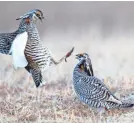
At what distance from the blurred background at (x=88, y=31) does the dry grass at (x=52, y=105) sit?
73cm

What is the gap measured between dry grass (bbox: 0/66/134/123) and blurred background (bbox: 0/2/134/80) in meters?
0.73

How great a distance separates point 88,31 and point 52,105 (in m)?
5.45

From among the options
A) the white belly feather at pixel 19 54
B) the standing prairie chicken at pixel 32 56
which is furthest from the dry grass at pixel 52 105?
the white belly feather at pixel 19 54

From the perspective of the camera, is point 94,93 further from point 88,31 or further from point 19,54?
point 88,31

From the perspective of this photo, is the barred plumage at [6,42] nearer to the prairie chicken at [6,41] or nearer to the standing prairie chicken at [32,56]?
the prairie chicken at [6,41]

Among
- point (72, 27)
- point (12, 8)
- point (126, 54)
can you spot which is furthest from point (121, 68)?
point (12, 8)

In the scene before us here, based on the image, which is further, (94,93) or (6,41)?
(6,41)

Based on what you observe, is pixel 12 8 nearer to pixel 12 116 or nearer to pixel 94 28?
pixel 94 28

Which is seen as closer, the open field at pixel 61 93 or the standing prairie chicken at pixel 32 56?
the open field at pixel 61 93

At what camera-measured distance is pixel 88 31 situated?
14.1 metres

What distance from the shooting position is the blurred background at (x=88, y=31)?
11026mm

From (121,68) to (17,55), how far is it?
2.34 metres

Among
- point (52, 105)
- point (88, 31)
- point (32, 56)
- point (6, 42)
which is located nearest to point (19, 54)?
point (32, 56)

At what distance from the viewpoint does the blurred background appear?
1103 cm
